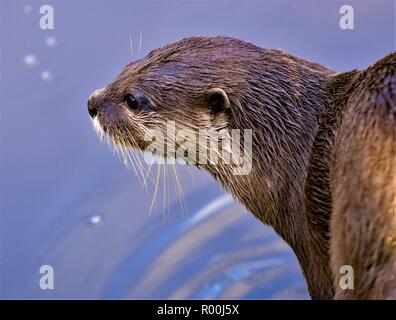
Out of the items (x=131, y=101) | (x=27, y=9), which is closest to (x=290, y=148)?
(x=131, y=101)

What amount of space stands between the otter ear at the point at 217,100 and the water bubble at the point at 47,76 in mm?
1275

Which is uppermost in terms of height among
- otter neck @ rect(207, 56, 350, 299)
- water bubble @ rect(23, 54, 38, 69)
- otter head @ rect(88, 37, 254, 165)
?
water bubble @ rect(23, 54, 38, 69)

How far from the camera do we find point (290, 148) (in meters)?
2.14

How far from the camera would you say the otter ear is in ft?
6.94

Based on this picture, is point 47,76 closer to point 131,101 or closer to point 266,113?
point 131,101

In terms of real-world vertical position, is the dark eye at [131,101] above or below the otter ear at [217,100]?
above

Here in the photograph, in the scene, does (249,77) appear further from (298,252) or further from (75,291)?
(75,291)

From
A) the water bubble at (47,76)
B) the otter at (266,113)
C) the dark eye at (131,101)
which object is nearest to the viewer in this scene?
the otter at (266,113)

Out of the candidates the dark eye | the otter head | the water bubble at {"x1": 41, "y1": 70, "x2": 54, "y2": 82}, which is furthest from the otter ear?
the water bubble at {"x1": 41, "y1": 70, "x2": 54, "y2": 82}

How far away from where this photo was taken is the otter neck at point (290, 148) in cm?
214

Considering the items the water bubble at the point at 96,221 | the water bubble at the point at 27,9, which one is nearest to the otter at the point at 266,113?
the water bubble at the point at 96,221

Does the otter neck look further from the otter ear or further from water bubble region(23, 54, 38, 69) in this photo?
water bubble region(23, 54, 38, 69)

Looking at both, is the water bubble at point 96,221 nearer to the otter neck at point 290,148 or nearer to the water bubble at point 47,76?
the water bubble at point 47,76

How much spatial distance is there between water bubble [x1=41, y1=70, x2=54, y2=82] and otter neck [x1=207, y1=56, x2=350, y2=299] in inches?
51.7
